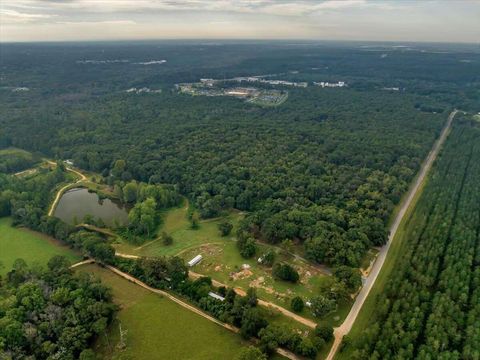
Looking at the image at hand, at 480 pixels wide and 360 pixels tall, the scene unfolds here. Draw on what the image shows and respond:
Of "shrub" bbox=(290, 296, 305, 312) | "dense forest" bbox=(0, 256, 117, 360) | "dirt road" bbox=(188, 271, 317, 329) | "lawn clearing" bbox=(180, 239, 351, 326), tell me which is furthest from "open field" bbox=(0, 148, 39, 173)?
"shrub" bbox=(290, 296, 305, 312)

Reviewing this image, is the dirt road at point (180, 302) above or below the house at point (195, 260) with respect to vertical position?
below

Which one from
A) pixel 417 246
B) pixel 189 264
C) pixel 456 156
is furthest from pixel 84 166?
pixel 456 156

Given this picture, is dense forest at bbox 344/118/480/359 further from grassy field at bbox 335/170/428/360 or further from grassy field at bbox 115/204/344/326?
grassy field at bbox 115/204/344/326

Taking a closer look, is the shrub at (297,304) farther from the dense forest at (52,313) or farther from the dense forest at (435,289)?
the dense forest at (52,313)

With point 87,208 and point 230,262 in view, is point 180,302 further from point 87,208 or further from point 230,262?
point 87,208

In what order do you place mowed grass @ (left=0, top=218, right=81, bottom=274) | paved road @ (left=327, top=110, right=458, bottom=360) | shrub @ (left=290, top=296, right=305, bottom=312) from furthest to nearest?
mowed grass @ (left=0, top=218, right=81, bottom=274)
shrub @ (left=290, top=296, right=305, bottom=312)
paved road @ (left=327, top=110, right=458, bottom=360)

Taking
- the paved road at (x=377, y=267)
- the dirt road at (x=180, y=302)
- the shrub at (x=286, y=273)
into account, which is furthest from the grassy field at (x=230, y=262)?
the dirt road at (x=180, y=302)

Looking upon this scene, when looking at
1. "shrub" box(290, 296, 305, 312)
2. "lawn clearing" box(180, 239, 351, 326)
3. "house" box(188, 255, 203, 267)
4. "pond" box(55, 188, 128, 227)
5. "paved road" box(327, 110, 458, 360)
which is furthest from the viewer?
"pond" box(55, 188, 128, 227)
